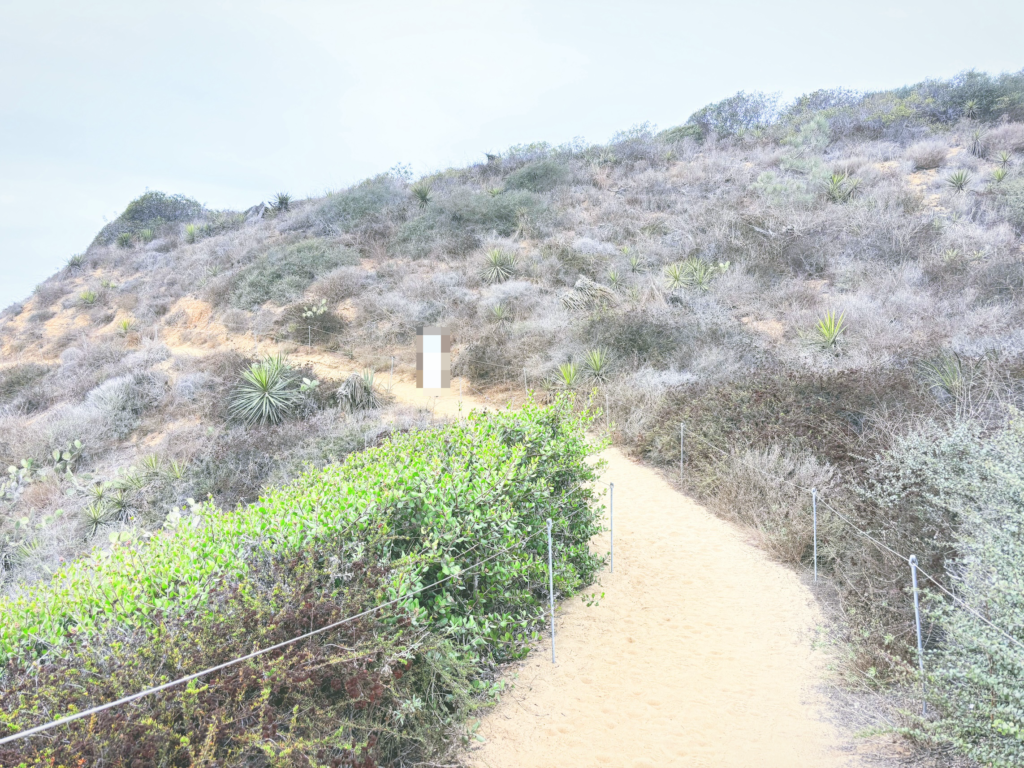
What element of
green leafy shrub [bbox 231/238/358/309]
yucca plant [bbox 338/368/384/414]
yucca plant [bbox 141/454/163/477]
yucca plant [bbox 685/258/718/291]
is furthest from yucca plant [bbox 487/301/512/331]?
yucca plant [bbox 141/454/163/477]

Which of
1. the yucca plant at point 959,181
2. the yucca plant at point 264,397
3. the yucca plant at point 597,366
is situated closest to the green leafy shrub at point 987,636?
the yucca plant at point 597,366

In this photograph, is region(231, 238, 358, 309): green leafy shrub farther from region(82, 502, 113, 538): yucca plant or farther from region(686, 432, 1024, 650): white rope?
region(686, 432, 1024, 650): white rope

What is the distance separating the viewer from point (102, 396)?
1270 cm

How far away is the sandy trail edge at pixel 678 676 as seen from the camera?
341 centimetres

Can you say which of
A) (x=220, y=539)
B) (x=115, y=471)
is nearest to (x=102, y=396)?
(x=115, y=471)

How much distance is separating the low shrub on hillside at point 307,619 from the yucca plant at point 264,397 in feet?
22.8

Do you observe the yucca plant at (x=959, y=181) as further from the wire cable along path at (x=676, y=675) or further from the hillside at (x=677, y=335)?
the wire cable along path at (x=676, y=675)

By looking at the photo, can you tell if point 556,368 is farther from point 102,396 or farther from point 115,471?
point 102,396

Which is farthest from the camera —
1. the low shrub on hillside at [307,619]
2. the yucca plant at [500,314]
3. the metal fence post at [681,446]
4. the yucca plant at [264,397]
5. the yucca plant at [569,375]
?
the yucca plant at [500,314]

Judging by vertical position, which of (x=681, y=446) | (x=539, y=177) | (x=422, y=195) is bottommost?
(x=681, y=446)

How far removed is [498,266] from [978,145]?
703 inches

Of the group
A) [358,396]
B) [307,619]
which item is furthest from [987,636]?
[358,396]

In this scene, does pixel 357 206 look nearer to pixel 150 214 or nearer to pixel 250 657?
pixel 150 214

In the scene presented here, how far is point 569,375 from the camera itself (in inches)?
460
